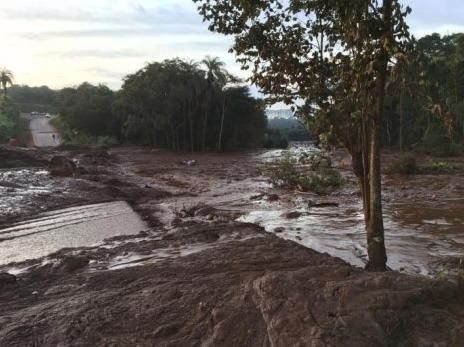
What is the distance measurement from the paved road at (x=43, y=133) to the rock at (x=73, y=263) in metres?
51.4

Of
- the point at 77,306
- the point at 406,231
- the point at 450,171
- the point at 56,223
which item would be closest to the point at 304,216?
the point at 406,231

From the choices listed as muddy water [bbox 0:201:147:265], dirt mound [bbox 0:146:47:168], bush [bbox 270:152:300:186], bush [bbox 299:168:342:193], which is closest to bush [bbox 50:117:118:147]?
dirt mound [bbox 0:146:47:168]

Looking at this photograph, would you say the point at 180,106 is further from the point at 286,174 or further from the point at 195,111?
the point at 286,174

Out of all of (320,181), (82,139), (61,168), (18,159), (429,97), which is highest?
(82,139)

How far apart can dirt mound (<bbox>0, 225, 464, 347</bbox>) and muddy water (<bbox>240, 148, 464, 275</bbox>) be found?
10.00 ft

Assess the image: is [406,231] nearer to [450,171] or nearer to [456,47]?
[450,171]

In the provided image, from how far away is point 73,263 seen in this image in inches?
293

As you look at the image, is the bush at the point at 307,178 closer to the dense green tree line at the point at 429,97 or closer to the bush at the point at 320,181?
the bush at the point at 320,181

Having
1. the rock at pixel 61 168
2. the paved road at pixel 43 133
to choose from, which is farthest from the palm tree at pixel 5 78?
the rock at pixel 61 168

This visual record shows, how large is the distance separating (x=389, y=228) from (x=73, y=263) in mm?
6375

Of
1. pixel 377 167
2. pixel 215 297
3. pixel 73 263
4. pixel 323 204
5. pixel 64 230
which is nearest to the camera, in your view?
pixel 215 297

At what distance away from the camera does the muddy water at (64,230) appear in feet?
31.3

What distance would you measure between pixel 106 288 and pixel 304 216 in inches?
276

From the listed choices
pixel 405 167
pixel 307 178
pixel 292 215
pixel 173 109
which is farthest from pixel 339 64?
pixel 173 109
